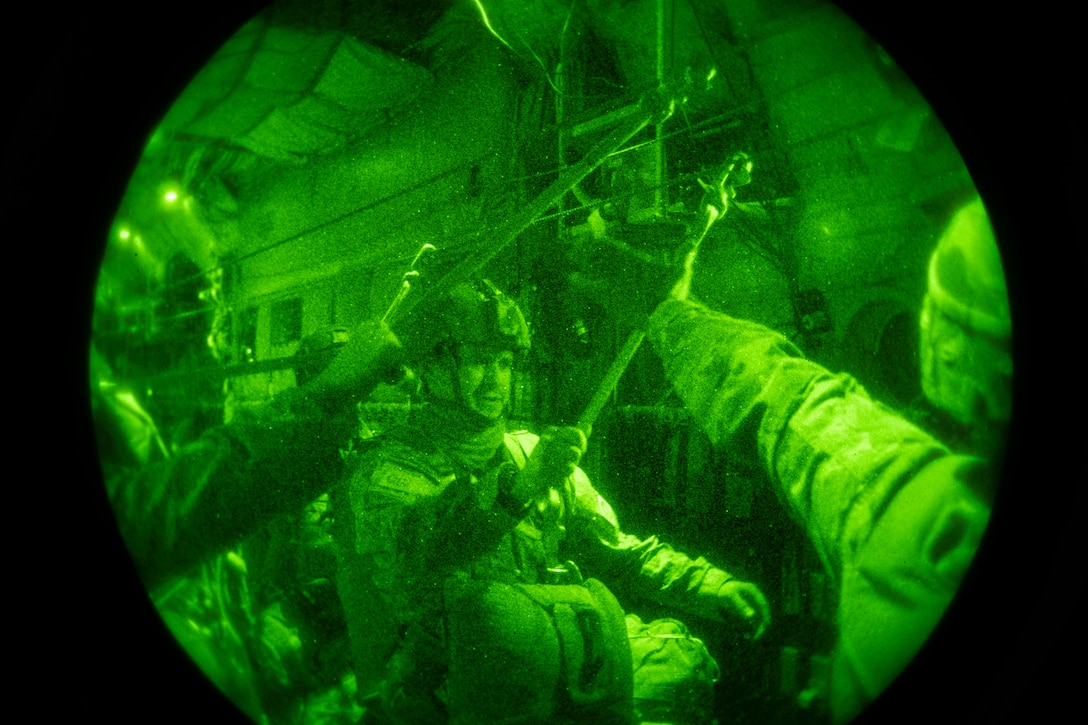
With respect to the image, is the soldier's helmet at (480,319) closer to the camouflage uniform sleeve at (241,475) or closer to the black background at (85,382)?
the camouflage uniform sleeve at (241,475)

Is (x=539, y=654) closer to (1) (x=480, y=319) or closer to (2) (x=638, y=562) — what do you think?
(2) (x=638, y=562)

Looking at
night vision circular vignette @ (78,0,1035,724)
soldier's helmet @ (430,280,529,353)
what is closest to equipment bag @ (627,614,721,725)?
night vision circular vignette @ (78,0,1035,724)

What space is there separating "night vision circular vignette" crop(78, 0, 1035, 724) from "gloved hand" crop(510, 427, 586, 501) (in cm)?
2

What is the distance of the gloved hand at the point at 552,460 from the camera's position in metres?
1.09

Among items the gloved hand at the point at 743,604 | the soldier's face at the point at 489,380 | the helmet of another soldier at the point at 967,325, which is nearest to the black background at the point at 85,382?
the helmet of another soldier at the point at 967,325

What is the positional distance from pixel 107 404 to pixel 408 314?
0.60m

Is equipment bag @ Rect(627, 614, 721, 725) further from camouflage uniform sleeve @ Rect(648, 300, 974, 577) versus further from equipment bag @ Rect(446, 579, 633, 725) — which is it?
camouflage uniform sleeve @ Rect(648, 300, 974, 577)

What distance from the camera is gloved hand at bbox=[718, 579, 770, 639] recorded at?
1.12m

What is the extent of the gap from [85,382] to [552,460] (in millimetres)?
926

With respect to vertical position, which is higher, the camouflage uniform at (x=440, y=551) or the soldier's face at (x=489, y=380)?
the soldier's face at (x=489, y=380)

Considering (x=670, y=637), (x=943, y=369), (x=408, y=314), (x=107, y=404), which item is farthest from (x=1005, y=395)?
(x=107, y=404)

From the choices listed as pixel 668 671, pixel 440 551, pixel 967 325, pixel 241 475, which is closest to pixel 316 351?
pixel 241 475

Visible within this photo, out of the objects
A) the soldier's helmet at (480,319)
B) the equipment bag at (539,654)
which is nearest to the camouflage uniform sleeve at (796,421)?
the soldier's helmet at (480,319)

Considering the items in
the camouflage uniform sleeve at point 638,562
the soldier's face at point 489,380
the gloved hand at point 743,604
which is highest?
the soldier's face at point 489,380
